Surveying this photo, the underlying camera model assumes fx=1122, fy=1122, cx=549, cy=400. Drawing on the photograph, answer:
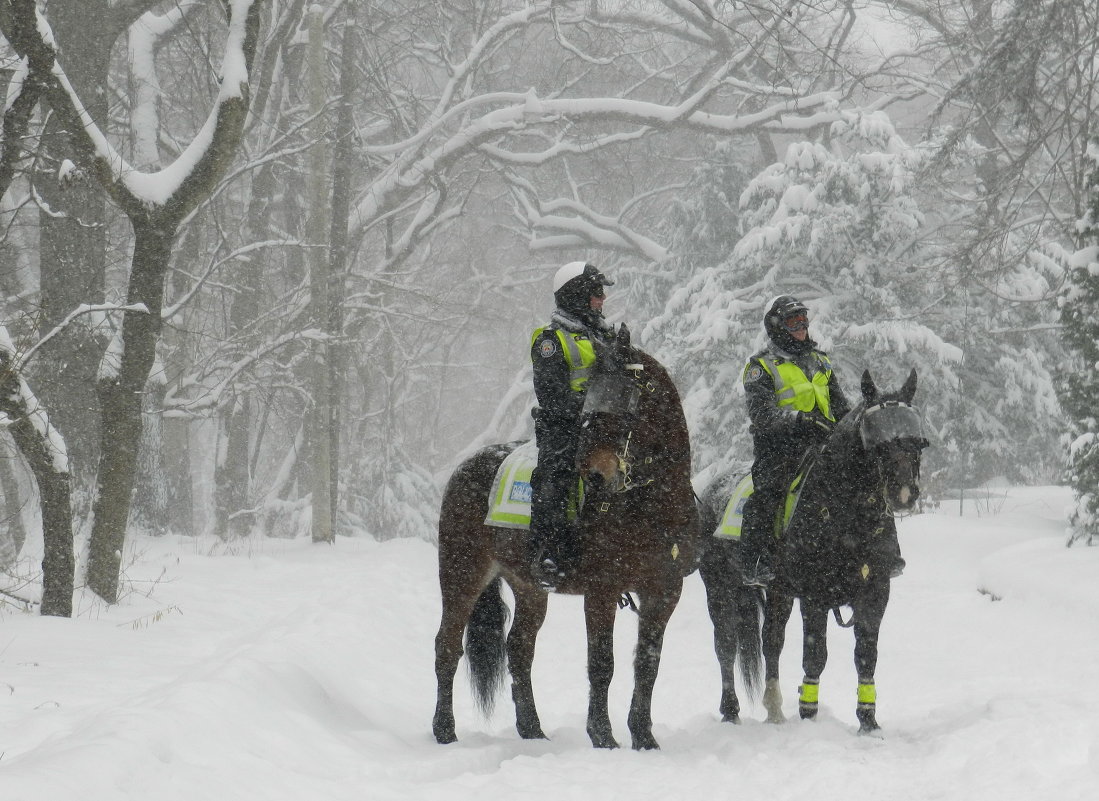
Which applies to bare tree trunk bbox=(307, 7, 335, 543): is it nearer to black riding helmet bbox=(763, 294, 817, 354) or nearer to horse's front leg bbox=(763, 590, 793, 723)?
horse's front leg bbox=(763, 590, 793, 723)

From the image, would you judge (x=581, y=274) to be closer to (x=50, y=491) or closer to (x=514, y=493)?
(x=514, y=493)

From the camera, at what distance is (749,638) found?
302 inches

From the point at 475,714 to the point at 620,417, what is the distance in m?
2.64

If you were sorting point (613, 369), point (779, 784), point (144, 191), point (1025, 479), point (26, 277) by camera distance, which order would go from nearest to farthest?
point (779, 784) → point (613, 369) → point (144, 191) → point (26, 277) → point (1025, 479)

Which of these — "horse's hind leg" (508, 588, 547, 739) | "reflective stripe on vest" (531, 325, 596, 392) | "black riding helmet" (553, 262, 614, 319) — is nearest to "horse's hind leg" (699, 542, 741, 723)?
"horse's hind leg" (508, 588, 547, 739)

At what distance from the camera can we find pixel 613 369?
591 centimetres

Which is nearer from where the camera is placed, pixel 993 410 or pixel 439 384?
pixel 993 410

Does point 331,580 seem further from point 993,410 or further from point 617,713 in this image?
point 993,410

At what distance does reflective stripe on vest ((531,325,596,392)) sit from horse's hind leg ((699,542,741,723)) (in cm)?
205

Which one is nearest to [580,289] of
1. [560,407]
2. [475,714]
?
[560,407]

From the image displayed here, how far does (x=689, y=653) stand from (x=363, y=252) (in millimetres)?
26504

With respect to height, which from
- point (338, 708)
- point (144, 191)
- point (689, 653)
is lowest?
point (689, 653)

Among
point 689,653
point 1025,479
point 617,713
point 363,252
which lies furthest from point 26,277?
point 1025,479

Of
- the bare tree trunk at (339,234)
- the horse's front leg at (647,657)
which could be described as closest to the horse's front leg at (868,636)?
the horse's front leg at (647,657)
